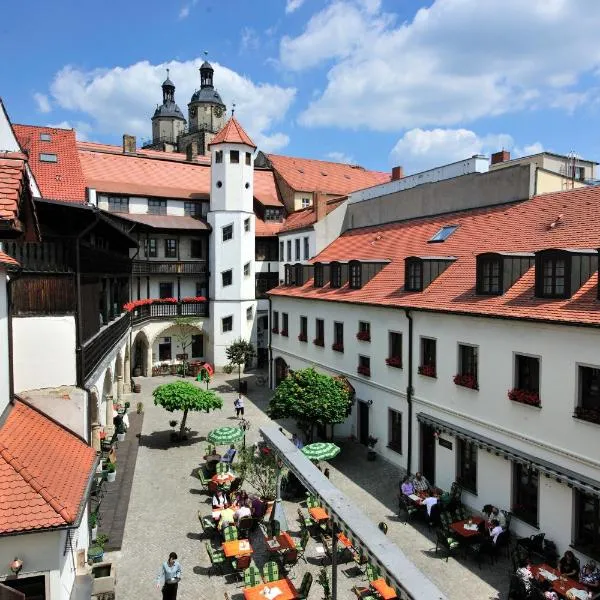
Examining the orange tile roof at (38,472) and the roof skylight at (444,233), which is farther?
the roof skylight at (444,233)

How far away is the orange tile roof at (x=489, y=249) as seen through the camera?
14.1m

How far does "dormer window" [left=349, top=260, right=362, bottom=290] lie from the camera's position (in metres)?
24.2

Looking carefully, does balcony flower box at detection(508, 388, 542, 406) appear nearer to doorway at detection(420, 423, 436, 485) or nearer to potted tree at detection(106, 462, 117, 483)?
doorway at detection(420, 423, 436, 485)

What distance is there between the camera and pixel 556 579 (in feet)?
37.7

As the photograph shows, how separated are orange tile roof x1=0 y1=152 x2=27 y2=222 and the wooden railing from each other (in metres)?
6.16

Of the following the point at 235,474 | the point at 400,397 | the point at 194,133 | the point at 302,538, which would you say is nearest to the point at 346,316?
the point at 400,397

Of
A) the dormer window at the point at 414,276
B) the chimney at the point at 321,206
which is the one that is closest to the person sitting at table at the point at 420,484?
the dormer window at the point at 414,276

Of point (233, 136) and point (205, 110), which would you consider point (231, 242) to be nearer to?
point (233, 136)

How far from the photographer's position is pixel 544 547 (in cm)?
1316

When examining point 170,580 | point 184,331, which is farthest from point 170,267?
point 170,580

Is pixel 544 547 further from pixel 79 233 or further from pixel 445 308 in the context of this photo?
pixel 79 233

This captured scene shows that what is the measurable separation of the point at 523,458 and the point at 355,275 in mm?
12362

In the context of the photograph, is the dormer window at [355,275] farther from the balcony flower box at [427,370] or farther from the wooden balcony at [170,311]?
the wooden balcony at [170,311]

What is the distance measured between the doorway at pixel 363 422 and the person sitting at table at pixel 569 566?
35.8 feet
